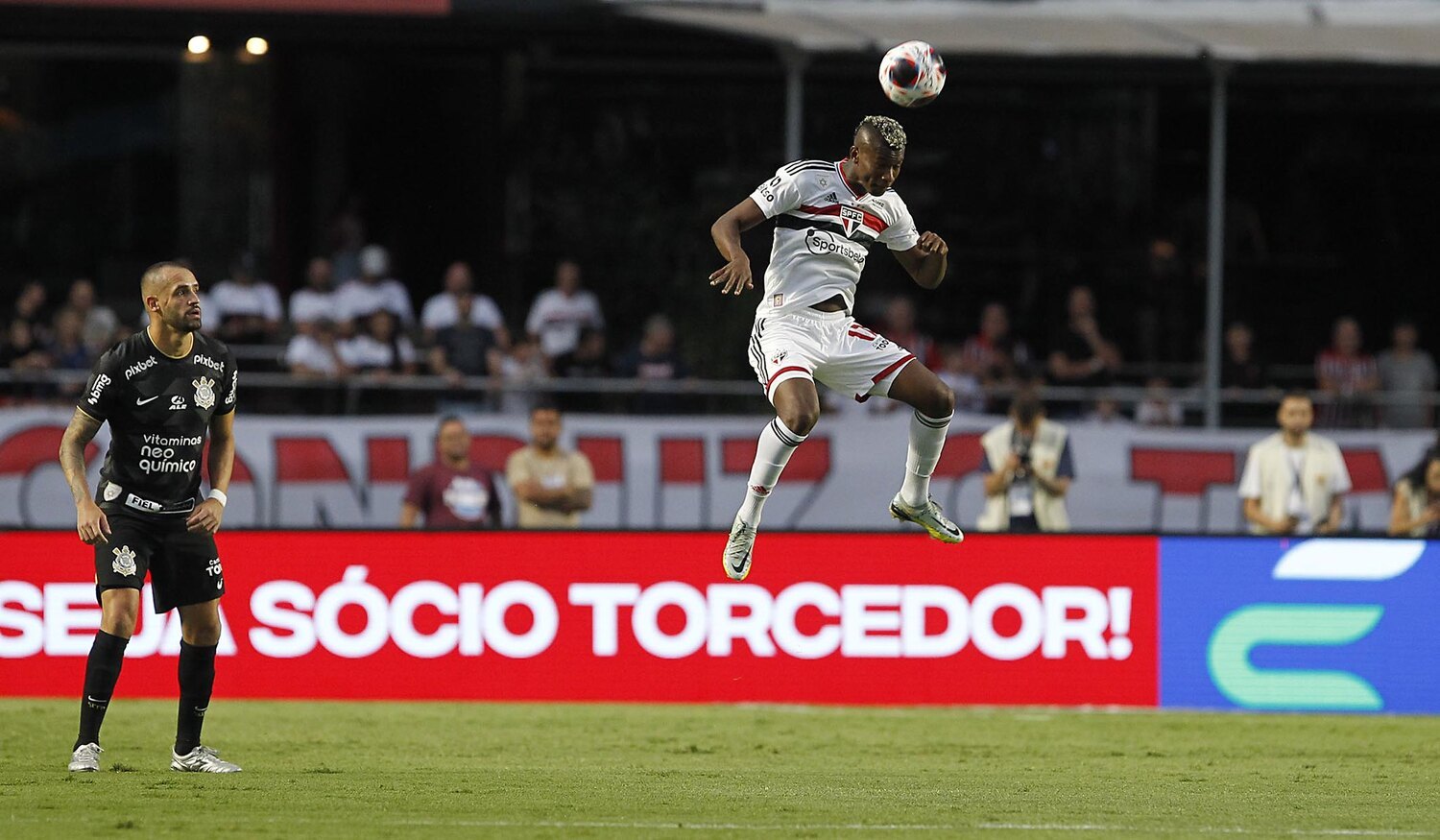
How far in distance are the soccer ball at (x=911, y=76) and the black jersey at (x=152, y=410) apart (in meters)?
3.51

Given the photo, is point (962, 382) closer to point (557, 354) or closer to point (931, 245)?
point (557, 354)

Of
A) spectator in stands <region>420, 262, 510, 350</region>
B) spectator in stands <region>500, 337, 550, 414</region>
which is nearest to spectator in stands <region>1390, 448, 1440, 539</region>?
spectator in stands <region>500, 337, 550, 414</region>

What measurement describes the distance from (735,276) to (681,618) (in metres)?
5.65

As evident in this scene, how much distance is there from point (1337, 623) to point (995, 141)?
10.8 metres

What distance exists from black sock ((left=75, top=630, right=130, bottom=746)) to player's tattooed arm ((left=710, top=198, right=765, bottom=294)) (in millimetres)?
3420

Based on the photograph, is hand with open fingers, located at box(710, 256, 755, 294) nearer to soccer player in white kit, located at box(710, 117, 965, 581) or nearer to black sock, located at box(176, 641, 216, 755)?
soccer player in white kit, located at box(710, 117, 965, 581)

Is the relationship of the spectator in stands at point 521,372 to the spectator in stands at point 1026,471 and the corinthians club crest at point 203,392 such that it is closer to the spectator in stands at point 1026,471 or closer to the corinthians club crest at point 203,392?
the spectator in stands at point 1026,471

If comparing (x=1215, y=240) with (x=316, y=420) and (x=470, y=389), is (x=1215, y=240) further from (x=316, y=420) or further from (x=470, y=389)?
(x=316, y=420)

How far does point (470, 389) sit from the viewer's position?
18.8 m

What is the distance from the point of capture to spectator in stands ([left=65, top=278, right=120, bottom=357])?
18766 millimetres

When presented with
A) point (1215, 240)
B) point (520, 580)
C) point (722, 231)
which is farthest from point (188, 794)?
point (1215, 240)

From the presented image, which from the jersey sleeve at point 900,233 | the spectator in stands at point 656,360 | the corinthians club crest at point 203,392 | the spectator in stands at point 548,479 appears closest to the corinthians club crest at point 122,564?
the corinthians club crest at point 203,392

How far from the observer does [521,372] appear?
19031 millimetres

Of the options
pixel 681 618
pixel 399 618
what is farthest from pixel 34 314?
pixel 681 618
